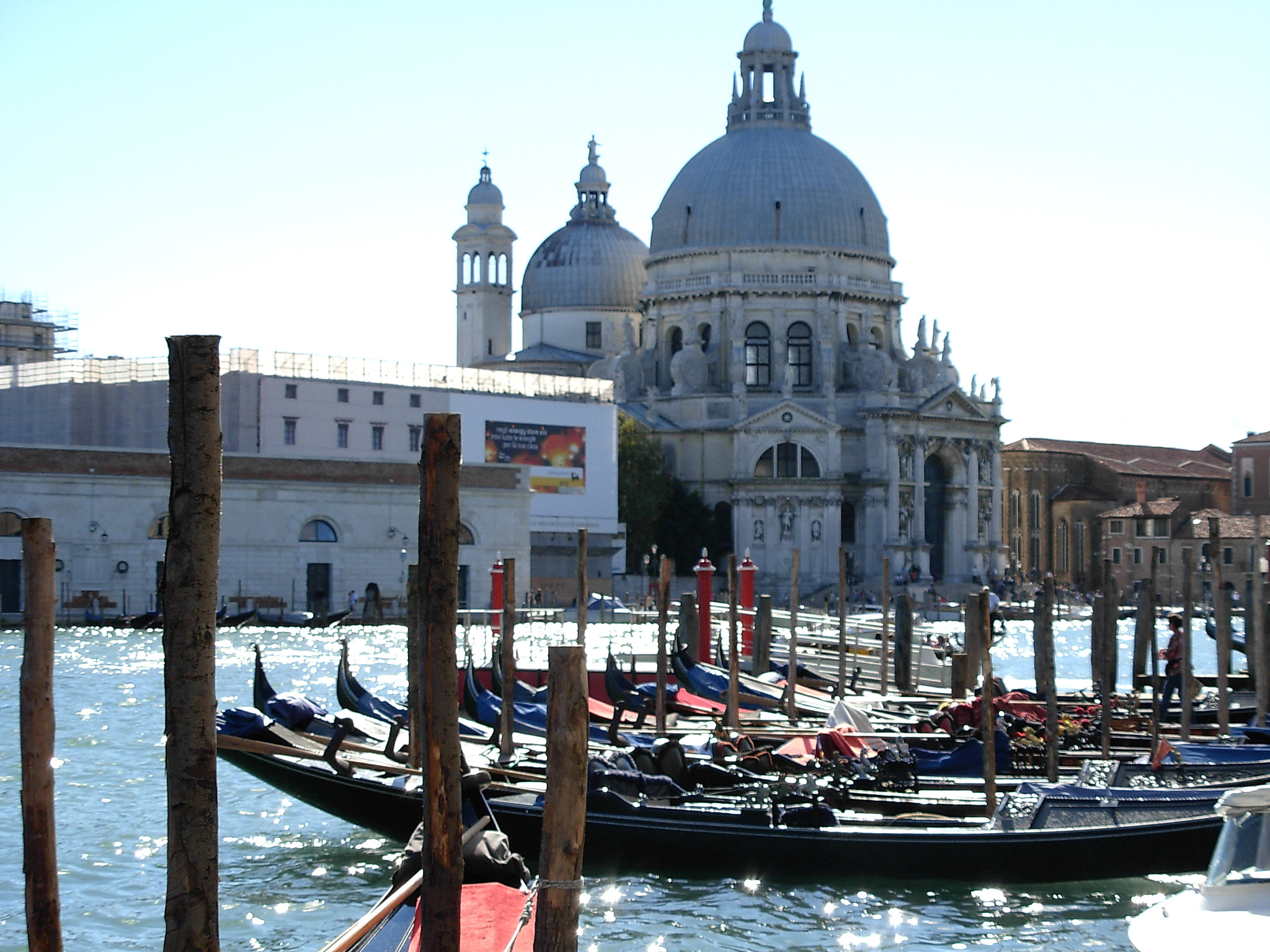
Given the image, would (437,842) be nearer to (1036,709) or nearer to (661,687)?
(661,687)

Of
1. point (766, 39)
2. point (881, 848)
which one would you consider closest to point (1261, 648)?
point (881, 848)

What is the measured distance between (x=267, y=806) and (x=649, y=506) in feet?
115

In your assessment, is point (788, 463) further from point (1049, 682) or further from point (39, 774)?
point (39, 774)

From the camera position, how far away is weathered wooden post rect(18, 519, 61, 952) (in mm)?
7066

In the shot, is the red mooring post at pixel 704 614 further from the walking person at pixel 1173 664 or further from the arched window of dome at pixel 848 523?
the arched window of dome at pixel 848 523

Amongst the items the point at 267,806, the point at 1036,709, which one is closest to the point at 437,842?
the point at 267,806

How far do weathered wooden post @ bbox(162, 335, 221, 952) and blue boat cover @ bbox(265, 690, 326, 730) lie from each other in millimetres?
6896

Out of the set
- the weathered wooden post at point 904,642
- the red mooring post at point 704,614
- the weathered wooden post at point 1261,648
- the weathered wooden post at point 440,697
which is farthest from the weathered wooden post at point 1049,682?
the red mooring post at point 704,614

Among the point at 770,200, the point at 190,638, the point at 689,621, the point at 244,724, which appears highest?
the point at 770,200

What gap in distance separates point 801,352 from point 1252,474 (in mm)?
13669

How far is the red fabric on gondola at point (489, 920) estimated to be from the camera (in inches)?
301

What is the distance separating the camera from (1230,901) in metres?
7.57

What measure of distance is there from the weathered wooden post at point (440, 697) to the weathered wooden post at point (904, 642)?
46.6 ft

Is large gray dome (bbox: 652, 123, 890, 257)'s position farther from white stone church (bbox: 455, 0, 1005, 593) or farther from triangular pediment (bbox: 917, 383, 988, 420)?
triangular pediment (bbox: 917, 383, 988, 420)
